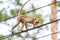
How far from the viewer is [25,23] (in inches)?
168

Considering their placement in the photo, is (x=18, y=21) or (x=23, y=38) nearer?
(x=18, y=21)

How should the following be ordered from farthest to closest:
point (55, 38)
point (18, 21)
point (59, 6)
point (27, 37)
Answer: point (27, 37)
point (59, 6)
point (55, 38)
point (18, 21)

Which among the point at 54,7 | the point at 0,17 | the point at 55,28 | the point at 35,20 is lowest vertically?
the point at 35,20

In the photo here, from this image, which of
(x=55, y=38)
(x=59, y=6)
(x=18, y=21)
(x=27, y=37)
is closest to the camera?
(x=18, y=21)

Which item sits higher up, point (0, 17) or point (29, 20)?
point (0, 17)

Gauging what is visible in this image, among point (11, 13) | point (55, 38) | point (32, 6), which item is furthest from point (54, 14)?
point (11, 13)

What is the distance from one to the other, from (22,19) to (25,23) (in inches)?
3.8

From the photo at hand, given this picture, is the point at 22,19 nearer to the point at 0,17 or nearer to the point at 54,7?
the point at 54,7

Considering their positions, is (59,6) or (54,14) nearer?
(54,14)

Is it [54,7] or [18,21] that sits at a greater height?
[54,7]

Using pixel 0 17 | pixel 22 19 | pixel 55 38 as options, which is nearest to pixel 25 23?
pixel 22 19

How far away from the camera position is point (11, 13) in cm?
702

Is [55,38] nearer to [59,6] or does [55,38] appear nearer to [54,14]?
[54,14]

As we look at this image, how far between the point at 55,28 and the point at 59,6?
75cm
